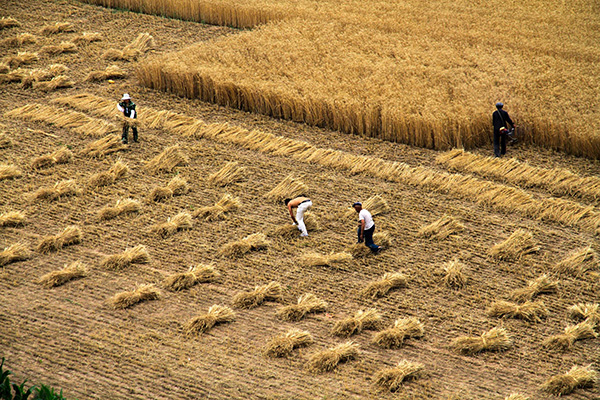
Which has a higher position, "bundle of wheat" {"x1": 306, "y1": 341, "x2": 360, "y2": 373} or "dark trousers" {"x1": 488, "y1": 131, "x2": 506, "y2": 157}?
"dark trousers" {"x1": 488, "y1": 131, "x2": 506, "y2": 157}

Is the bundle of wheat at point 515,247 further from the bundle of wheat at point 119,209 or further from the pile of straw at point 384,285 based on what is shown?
the bundle of wheat at point 119,209

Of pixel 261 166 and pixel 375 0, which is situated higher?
pixel 375 0

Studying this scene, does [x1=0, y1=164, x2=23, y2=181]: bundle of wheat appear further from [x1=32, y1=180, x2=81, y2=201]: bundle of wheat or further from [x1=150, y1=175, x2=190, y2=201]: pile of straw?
[x1=150, y1=175, x2=190, y2=201]: pile of straw

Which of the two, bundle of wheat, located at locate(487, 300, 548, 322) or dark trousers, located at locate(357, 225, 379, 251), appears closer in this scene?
bundle of wheat, located at locate(487, 300, 548, 322)

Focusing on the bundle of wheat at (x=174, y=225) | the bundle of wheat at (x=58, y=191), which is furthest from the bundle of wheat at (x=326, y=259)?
the bundle of wheat at (x=58, y=191)

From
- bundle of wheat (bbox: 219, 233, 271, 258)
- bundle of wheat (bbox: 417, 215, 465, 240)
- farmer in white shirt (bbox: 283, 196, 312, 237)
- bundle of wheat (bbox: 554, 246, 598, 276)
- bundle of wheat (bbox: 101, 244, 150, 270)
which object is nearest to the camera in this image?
bundle of wheat (bbox: 554, 246, 598, 276)

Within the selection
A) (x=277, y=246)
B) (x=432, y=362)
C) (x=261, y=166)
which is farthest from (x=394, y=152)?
(x=432, y=362)

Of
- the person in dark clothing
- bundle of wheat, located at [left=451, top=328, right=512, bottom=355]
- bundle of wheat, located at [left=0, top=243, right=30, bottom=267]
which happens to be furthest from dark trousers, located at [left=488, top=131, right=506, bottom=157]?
bundle of wheat, located at [left=0, top=243, right=30, bottom=267]

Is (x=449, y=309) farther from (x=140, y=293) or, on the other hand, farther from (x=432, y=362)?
(x=140, y=293)

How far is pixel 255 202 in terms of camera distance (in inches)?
552

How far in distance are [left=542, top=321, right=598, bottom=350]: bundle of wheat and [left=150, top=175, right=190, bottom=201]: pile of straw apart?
766 centimetres

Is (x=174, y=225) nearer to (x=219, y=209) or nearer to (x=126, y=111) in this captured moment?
(x=219, y=209)

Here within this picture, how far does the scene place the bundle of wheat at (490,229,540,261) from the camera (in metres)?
12.0

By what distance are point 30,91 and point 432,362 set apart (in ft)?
47.2
